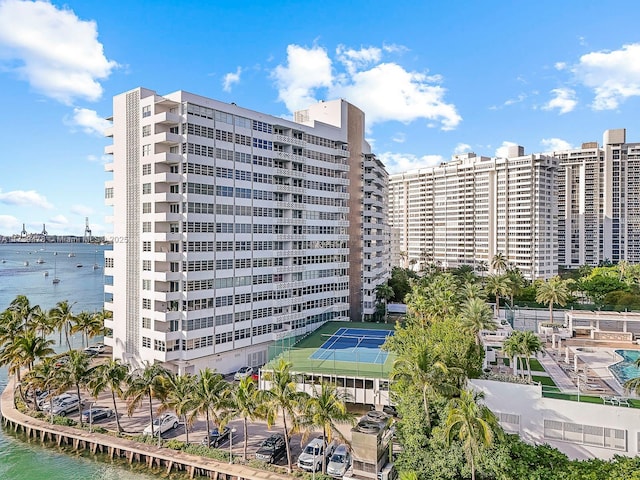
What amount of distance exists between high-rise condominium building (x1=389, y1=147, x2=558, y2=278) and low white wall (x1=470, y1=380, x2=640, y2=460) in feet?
357

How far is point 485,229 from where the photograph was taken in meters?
137

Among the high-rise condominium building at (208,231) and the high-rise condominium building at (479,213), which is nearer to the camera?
the high-rise condominium building at (208,231)

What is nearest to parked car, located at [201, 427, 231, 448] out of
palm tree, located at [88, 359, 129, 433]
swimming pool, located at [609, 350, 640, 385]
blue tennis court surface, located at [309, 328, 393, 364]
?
palm tree, located at [88, 359, 129, 433]

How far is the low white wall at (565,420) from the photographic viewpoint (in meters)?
27.5

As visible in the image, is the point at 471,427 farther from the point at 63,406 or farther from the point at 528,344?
the point at 63,406

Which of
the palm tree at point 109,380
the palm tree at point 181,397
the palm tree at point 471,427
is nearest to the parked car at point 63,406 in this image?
the palm tree at point 109,380

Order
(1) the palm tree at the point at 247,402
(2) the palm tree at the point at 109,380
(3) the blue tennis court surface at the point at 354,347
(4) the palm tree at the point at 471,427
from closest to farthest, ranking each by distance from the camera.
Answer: (4) the palm tree at the point at 471,427, (1) the palm tree at the point at 247,402, (2) the palm tree at the point at 109,380, (3) the blue tennis court surface at the point at 354,347

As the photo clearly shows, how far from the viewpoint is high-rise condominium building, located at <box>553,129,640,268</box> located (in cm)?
14650

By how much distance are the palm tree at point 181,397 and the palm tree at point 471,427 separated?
17.6 meters

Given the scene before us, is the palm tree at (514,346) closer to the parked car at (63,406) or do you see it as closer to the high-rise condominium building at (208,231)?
the high-rise condominium building at (208,231)

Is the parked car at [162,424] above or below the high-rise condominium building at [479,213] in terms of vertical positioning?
below

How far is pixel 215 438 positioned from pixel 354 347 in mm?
20329

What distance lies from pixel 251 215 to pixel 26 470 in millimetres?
32758

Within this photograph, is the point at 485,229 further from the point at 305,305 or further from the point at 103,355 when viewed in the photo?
the point at 103,355
